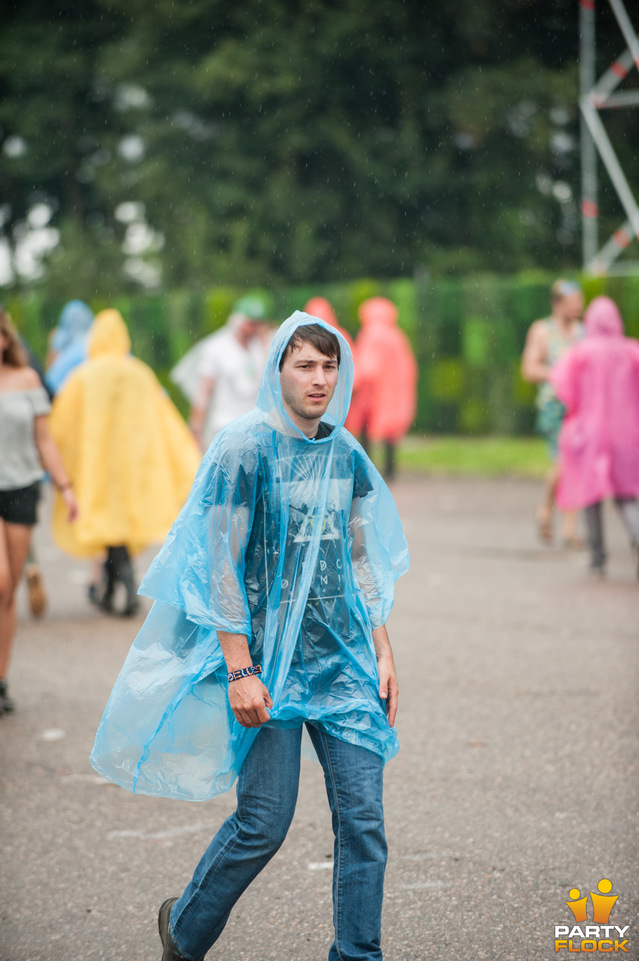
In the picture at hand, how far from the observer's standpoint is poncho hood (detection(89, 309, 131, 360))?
8.11 m

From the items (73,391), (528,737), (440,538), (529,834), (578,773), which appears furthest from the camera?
(440,538)

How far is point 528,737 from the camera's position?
17.5 feet

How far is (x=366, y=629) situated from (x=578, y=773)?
2.03 meters

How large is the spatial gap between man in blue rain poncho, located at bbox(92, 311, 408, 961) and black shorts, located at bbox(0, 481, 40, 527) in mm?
2882

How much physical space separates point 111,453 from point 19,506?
7.35ft

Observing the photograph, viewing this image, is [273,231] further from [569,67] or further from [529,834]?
[529,834]

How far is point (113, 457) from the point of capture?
818 centimetres

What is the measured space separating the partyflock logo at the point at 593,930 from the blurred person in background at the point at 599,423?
5548mm

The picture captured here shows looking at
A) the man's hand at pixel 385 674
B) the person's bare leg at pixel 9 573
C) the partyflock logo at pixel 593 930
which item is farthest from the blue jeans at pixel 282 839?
the person's bare leg at pixel 9 573

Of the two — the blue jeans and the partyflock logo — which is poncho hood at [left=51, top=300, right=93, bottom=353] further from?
the blue jeans

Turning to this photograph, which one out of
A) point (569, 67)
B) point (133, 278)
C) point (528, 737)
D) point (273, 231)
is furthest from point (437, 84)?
point (528, 737)

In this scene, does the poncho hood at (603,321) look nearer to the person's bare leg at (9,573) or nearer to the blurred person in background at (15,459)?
the blurred person in background at (15,459)

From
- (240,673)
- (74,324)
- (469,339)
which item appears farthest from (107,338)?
(469,339)

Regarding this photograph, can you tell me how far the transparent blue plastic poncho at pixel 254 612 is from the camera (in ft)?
10.0
